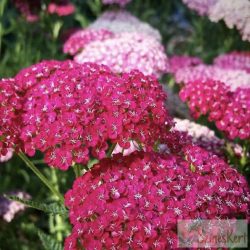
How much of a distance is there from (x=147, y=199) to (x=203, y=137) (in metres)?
1.27

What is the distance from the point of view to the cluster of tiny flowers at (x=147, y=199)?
2105 mm

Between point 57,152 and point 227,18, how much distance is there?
2.27 m

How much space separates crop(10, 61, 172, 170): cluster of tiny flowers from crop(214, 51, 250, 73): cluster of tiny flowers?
212 centimetres

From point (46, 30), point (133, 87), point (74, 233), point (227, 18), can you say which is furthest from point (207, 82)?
point (46, 30)

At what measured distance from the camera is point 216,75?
4.18 metres

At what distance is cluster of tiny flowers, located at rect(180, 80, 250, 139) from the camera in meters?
3.19

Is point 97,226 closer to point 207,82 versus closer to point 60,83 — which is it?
point 60,83

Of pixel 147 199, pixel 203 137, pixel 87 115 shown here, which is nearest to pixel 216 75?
pixel 203 137

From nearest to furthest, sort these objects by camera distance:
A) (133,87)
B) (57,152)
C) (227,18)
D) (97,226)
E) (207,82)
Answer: (97,226), (57,152), (133,87), (207,82), (227,18)

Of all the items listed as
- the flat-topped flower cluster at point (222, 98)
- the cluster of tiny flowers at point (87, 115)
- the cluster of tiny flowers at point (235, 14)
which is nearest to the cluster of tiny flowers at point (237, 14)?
the cluster of tiny flowers at point (235, 14)

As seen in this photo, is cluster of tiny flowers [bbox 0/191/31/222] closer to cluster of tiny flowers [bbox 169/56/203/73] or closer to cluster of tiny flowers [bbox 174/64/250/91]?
cluster of tiny flowers [bbox 174/64/250/91]

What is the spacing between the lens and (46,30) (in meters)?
5.17

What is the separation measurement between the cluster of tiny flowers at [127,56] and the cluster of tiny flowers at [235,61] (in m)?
0.93

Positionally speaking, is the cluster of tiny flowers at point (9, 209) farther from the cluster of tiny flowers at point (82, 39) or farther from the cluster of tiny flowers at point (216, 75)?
the cluster of tiny flowers at point (216, 75)
